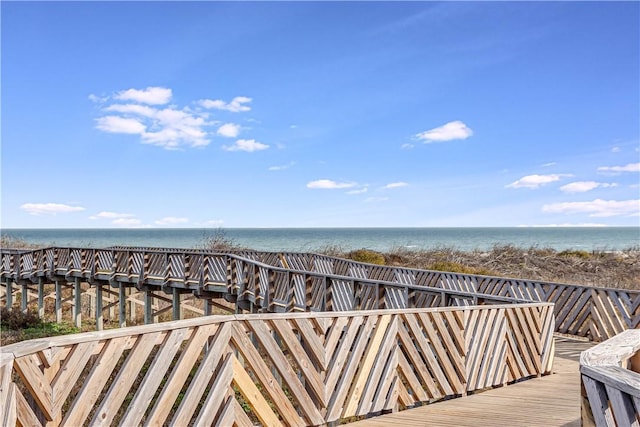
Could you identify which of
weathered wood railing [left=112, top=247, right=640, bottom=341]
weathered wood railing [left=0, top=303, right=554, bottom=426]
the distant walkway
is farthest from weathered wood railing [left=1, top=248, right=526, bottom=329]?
weathered wood railing [left=112, top=247, right=640, bottom=341]

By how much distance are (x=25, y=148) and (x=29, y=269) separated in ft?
71.5

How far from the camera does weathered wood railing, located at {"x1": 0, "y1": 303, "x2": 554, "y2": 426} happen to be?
353cm

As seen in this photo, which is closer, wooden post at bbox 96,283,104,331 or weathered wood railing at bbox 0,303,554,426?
weathered wood railing at bbox 0,303,554,426

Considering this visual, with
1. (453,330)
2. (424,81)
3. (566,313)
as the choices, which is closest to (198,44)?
(424,81)

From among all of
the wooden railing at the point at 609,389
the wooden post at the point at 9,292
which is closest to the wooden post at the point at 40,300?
the wooden post at the point at 9,292

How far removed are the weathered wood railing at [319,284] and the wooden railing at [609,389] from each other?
15.6 feet

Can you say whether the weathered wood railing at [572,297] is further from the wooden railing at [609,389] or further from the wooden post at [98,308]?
the wooden post at [98,308]

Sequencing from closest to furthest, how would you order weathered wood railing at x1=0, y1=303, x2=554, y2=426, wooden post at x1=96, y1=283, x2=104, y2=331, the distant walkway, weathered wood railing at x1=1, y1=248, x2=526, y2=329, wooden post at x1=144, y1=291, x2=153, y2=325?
weathered wood railing at x1=0, y1=303, x2=554, y2=426 → the distant walkway → weathered wood railing at x1=1, y1=248, x2=526, y2=329 → wooden post at x1=144, y1=291, x2=153, y2=325 → wooden post at x1=96, y1=283, x2=104, y2=331

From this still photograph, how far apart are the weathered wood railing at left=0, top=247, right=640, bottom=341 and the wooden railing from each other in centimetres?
475

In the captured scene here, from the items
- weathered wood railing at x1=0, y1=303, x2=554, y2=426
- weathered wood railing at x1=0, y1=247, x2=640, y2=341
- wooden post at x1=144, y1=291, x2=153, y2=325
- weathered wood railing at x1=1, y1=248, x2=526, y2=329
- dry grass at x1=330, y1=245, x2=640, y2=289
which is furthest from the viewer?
dry grass at x1=330, y1=245, x2=640, y2=289

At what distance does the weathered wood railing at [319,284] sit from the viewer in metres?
10.9

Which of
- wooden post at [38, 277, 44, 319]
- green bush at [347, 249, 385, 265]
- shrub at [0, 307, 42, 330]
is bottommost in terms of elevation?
shrub at [0, 307, 42, 330]

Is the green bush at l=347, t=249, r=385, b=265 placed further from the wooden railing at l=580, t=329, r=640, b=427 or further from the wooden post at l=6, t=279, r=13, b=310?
the wooden railing at l=580, t=329, r=640, b=427

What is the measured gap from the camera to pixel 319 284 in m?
12.8
